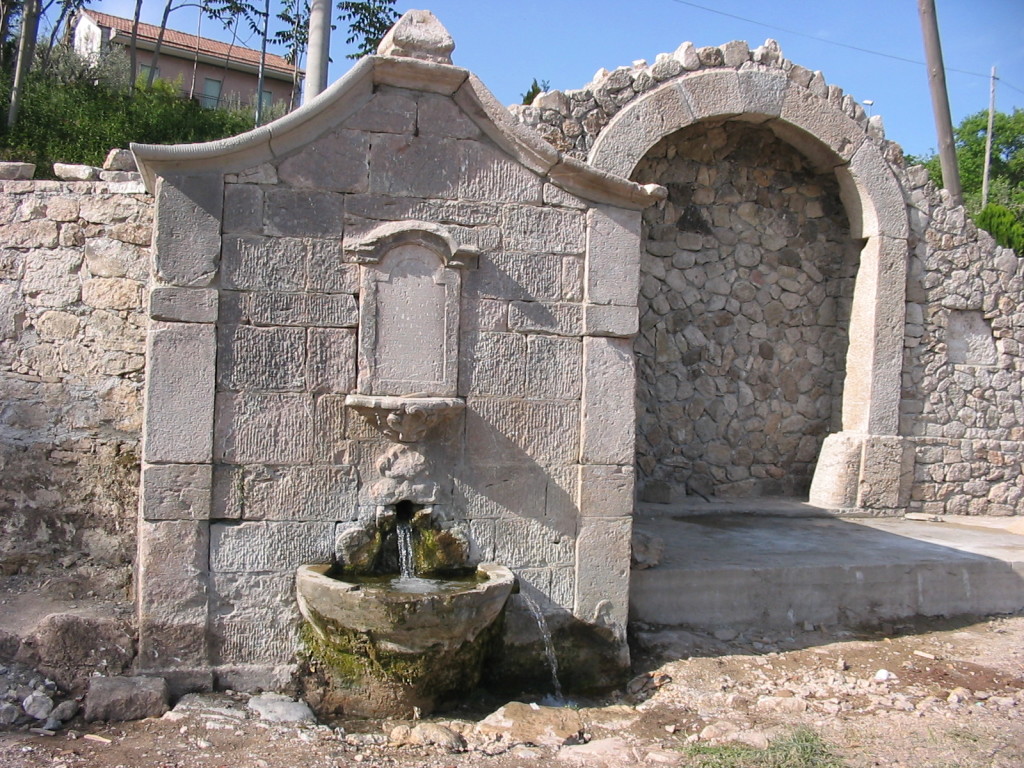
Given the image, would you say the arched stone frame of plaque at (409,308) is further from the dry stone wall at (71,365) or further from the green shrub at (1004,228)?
the green shrub at (1004,228)

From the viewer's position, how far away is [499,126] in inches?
166

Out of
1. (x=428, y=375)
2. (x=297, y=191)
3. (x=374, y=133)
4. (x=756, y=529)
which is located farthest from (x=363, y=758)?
(x=756, y=529)

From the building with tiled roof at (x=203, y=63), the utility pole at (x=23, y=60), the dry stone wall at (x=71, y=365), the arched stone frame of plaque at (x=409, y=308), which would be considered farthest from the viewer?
the building with tiled roof at (x=203, y=63)

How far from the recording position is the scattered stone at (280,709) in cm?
373

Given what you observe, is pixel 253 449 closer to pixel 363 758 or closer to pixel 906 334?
pixel 363 758

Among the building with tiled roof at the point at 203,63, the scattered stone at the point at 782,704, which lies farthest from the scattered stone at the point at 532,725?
the building with tiled roof at the point at 203,63

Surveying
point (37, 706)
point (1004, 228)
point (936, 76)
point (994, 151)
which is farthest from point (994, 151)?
point (37, 706)

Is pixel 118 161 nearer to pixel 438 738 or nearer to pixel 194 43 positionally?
pixel 438 738

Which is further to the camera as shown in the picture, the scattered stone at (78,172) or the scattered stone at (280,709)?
the scattered stone at (78,172)

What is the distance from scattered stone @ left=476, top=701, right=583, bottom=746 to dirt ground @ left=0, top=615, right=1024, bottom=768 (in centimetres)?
3

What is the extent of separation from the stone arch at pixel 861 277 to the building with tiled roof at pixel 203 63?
15809 millimetres

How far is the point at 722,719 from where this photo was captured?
13.2ft

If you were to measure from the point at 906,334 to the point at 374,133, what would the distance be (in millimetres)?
5423

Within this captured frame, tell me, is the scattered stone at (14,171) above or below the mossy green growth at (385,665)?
above
